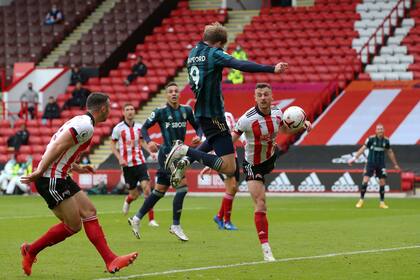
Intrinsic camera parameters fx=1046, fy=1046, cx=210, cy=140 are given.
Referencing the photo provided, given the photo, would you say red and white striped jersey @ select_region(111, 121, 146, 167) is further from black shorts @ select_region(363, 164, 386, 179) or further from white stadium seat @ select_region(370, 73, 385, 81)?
white stadium seat @ select_region(370, 73, 385, 81)

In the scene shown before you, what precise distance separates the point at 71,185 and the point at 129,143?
33.9ft

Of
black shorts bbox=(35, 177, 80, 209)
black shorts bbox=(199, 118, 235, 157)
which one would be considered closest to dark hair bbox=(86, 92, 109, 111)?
black shorts bbox=(35, 177, 80, 209)

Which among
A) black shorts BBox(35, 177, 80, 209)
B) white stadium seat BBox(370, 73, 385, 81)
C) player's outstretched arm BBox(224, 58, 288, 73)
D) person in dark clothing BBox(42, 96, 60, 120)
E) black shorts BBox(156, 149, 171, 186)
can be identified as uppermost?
player's outstretched arm BBox(224, 58, 288, 73)

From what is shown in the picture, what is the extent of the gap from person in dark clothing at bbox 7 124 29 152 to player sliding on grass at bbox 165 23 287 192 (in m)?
25.8

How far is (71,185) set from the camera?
10961 mm

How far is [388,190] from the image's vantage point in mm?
31062

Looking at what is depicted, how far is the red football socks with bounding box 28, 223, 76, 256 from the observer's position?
11.0m

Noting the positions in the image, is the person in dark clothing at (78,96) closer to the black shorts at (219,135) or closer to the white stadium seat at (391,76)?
the white stadium seat at (391,76)

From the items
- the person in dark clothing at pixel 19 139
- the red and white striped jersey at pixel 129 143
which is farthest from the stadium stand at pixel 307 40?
the red and white striped jersey at pixel 129 143

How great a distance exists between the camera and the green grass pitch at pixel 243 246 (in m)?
11.3

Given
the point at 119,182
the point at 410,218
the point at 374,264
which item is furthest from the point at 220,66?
the point at 119,182

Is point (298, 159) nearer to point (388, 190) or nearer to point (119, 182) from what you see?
point (388, 190)

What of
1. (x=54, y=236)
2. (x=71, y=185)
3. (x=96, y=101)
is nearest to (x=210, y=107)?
(x=96, y=101)

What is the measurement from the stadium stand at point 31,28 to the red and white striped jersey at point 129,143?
75.5 ft
